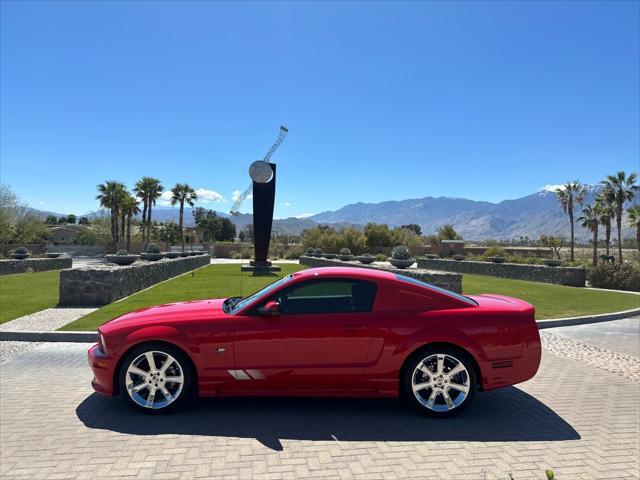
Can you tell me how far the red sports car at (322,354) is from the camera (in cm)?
429

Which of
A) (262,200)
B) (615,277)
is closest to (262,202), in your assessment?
(262,200)

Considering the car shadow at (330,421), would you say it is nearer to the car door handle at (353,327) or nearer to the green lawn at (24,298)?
the car door handle at (353,327)

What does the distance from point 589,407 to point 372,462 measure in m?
2.80

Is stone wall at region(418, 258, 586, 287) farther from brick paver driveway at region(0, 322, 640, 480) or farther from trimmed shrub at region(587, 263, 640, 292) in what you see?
brick paver driveway at region(0, 322, 640, 480)

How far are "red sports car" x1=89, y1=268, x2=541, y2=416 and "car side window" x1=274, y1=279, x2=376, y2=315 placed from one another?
0.9 inches

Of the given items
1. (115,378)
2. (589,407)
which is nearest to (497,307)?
(589,407)

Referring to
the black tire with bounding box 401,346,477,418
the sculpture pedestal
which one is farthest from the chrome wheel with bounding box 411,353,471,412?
the sculpture pedestal

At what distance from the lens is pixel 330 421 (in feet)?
14.1

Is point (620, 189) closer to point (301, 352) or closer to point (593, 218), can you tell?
point (593, 218)

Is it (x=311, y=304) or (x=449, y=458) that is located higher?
(x=311, y=304)

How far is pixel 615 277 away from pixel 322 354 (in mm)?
19152

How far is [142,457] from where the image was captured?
3551 millimetres

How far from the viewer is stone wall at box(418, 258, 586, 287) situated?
20.1 m

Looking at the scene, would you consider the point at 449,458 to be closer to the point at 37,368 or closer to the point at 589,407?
the point at 589,407
